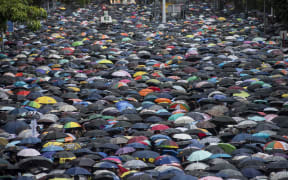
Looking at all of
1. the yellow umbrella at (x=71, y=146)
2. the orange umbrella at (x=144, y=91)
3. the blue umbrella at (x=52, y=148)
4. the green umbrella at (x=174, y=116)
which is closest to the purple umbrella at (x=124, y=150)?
the yellow umbrella at (x=71, y=146)

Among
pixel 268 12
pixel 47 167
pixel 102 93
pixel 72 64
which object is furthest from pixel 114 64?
pixel 268 12

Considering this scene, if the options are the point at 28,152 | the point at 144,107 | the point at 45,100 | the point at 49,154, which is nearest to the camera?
the point at 28,152

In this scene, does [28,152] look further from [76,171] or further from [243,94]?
[243,94]

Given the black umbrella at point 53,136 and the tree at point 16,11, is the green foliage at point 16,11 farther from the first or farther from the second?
the black umbrella at point 53,136

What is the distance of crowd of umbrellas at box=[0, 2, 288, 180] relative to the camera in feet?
48.5

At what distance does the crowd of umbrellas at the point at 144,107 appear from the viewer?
14.8m

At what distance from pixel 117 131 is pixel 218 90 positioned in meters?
7.16

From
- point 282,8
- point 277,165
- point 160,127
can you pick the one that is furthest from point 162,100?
point 282,8

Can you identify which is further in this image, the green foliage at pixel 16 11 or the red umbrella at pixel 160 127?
the green foliage at pixel 16 11

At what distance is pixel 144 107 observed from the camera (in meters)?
21.8

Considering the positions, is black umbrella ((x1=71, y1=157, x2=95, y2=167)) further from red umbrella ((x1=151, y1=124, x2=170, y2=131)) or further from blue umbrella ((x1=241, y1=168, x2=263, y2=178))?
red umbrella ((x1=151, y1=124, x2=170, y2=131))

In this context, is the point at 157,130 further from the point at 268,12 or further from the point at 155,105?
the point at 268,12

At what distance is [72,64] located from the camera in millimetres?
31547

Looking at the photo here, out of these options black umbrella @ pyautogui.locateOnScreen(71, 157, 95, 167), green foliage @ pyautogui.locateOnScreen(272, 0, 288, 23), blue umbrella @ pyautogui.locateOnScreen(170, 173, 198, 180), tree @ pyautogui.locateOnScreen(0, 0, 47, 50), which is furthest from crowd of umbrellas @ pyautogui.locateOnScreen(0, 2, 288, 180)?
tree @ pyautogui.locateOnScreen(0, 0, 47, 50)
